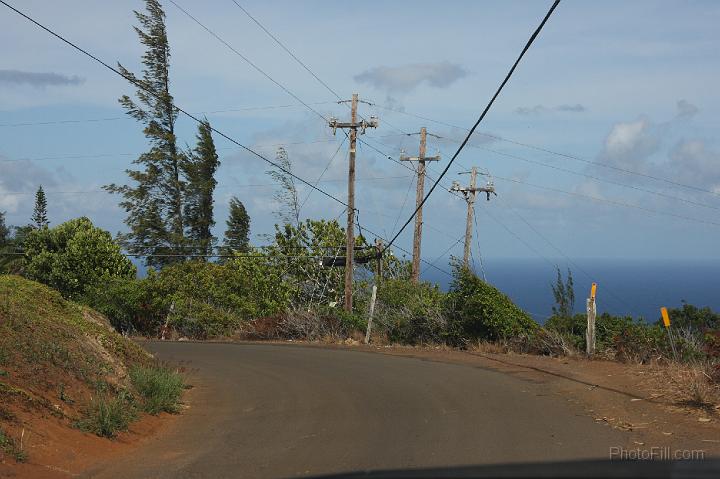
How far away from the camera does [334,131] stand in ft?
105

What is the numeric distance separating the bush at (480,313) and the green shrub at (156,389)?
11189 mm

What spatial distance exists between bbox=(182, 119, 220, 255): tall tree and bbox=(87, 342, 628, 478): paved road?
136ft

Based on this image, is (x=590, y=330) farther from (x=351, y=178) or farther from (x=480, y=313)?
(x=351, y=178)

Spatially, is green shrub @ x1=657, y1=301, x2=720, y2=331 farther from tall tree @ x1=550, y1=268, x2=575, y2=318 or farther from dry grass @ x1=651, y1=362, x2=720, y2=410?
dry grass @ x1=651, y1=362, x2=720, y2=410

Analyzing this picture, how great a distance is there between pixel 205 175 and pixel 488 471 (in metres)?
56.5

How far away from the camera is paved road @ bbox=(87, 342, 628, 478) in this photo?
8477 mm

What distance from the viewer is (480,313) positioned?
890 inches

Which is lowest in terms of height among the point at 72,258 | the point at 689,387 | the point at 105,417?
the point at 105,417

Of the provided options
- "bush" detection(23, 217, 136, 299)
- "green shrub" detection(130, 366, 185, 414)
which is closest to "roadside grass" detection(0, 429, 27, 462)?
"green shrub" detection(130, 366, 185, 414)

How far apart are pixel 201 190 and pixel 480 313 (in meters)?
38.2

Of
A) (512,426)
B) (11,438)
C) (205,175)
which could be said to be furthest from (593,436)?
(205,175)

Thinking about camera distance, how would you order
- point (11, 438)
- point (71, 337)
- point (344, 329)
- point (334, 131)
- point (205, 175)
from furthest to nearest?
point (205, 175)
point (334, 131)
point (344, 329)
point (71, 337)
point (11, 438)

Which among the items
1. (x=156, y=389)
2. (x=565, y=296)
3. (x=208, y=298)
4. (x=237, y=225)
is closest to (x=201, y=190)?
(x=237, y=225)

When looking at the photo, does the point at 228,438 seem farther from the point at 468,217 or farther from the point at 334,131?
the point at 468,217
